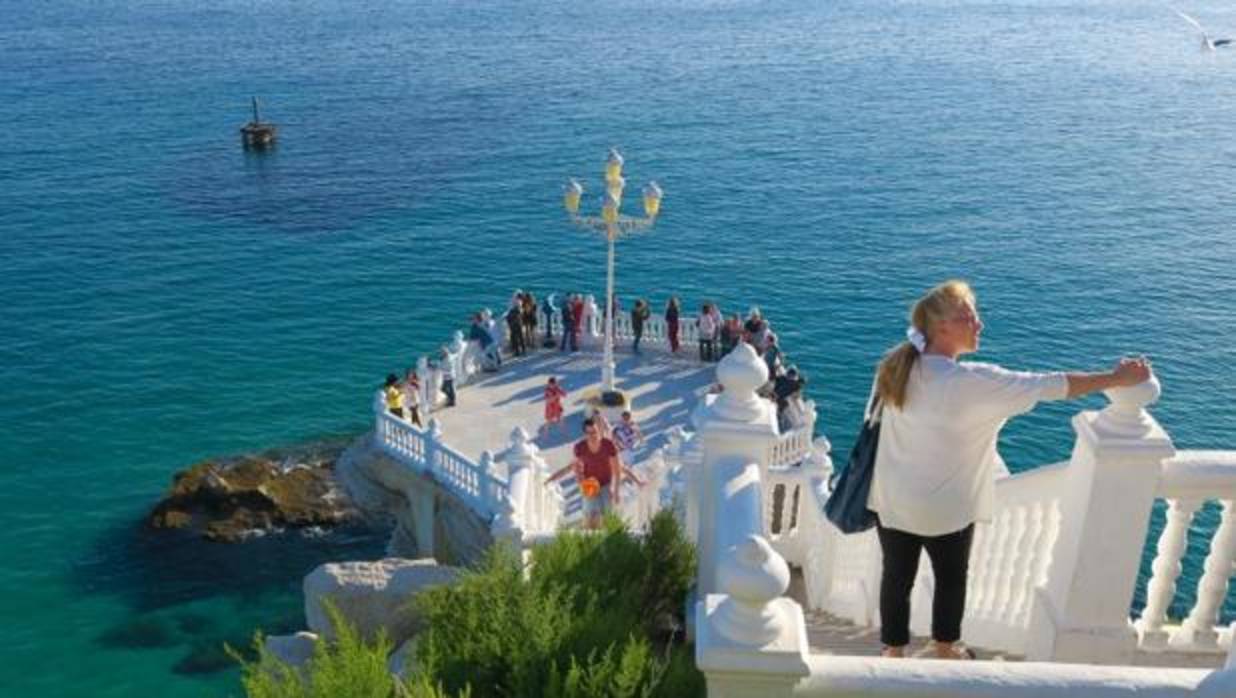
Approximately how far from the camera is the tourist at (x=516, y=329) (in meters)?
23.3

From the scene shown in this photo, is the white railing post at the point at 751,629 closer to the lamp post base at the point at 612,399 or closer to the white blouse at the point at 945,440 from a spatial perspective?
the white blouse at the point at 945,440

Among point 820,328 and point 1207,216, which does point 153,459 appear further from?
point 1207,216

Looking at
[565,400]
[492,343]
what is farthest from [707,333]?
[492,343]

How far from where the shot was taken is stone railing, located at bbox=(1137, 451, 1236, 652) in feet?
19.4

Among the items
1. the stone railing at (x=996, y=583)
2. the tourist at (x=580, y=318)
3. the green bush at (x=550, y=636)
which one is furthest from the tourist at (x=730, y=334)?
the green bush at (x=550, y=636)

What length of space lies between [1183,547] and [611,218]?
13759mm

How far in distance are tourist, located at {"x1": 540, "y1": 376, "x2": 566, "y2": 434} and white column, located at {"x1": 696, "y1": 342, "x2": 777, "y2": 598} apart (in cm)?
1372

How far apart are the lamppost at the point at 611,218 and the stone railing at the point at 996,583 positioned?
1199 cm

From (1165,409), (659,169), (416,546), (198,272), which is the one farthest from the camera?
(659,169)

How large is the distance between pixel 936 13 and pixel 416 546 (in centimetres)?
10388

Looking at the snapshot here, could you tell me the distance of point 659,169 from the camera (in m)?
49.1

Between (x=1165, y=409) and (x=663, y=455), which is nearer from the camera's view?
(x=663, y=455)

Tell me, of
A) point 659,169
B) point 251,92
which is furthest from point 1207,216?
point 251,92

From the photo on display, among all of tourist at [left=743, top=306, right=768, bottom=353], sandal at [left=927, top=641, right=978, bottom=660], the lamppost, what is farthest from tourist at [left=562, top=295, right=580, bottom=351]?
sandal at [left=927, top=641, right=978, bottom=660]
